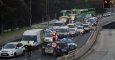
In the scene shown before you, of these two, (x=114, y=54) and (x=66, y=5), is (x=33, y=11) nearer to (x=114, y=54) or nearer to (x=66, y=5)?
(x=66, y=5)

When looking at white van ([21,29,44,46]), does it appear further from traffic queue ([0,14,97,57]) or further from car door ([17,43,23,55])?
car door ([17,43,23,55])

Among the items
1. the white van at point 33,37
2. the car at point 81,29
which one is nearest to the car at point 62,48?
the white van at point 33,37

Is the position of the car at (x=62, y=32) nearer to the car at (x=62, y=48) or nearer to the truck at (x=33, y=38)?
the truck at (x=33, y=38)

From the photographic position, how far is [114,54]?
44031 mm

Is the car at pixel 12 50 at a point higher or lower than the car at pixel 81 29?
higher

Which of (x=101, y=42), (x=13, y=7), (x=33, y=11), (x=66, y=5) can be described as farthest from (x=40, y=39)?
(x=66, y=5)

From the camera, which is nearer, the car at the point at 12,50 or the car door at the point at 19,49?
the car at the point at 12,50

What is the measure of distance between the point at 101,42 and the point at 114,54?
43.4 ft

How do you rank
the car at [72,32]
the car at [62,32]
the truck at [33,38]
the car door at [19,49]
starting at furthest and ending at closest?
the car at [72,32] → the car at [62,32] → the truck at [33,38] → the car door at [19,49]

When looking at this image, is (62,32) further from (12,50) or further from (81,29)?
(12,50)

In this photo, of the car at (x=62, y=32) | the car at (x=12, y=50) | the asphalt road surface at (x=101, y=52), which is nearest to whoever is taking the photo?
the car at (x=12, y=50)

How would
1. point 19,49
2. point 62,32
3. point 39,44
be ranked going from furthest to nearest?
point 62,32 → point 39,44 → point 19,49

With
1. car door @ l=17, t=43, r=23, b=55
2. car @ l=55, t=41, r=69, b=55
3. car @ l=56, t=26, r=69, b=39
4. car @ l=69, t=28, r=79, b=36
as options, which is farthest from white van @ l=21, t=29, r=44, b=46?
car @ l=69, t=28, r=79, b=36

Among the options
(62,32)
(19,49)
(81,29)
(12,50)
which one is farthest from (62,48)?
(81,29)
